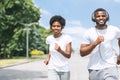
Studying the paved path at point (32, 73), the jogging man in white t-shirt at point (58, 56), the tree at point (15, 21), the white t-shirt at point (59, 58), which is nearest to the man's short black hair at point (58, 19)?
the jogging man in white t-shirt at point (58, 56)

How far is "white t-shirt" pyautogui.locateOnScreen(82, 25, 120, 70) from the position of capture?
688 centimetres

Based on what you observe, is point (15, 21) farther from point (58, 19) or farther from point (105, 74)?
point (105, 74)

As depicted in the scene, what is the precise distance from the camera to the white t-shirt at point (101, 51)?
22.6 feet

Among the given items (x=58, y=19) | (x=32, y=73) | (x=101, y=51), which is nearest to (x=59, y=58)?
(x=58, y=19)

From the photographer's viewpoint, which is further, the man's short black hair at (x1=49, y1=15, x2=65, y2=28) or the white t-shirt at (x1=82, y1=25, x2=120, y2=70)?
the man's short black hair at (x1=49, y1=15, x2=65, y2=28)

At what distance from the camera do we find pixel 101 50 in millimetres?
6910

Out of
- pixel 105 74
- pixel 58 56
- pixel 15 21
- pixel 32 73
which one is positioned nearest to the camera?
pixel 105 74

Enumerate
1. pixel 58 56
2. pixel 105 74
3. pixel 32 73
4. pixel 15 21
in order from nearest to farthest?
pixel 105 74 → pixel 58 56 → pixel 32 73 → pixel 15 21

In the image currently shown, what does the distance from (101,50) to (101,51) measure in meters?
0.01

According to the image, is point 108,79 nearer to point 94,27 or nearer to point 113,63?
point 113,63

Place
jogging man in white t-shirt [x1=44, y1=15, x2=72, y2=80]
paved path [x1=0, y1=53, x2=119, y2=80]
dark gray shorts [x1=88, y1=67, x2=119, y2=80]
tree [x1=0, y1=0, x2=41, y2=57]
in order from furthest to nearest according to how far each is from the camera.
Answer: tree [x1=0, y1=0, x2=41, y2=57], paved path [x1=0, y1=53, x2=119, y2=80], jogging man in white t-shirt [x1=44, y1=15, x2=72, y2=80], dark gray shorts [x1=88, y1=67, x2=119, y2=80]

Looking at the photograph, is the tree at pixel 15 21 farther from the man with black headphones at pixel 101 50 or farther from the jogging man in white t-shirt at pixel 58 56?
the man with black headphones at pixel 101 50

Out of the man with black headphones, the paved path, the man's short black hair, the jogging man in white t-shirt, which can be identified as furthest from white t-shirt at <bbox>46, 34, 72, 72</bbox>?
the paved path

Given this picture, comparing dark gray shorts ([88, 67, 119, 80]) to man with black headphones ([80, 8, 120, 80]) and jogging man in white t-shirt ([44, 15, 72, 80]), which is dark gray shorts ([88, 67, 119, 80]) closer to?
man with black headphones ([80, 8, 120, 80])
